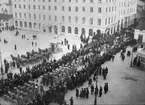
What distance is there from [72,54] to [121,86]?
10.5 meters

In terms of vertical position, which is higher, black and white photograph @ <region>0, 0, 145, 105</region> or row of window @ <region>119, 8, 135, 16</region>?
row of window @ <region>119, 8, 135, 16</region>

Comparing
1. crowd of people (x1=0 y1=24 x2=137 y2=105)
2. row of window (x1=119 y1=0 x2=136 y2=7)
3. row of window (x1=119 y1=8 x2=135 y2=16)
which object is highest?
row of window (x1=119 y1=0 x2=136 y2=7)

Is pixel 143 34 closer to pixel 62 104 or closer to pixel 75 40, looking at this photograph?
pixel 75 40

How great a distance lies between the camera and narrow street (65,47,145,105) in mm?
20688

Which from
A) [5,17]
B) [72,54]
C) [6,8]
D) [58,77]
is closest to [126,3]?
[72,54]

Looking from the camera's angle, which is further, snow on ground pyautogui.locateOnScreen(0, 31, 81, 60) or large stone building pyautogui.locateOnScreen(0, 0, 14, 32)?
large stone building pyautogui.locateOnScreen(0, 0, 14, 32)

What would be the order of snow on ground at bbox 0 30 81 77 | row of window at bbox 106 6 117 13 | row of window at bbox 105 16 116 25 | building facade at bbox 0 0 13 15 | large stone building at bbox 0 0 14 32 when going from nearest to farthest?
snow on ground at bbox 0 30 81 77
row of window at bbox 106 6 117 13
row of window at bbox 105 16 116 25
large stone building at bbox 0 0 14 32
building facade at bbox 0 0 13 15

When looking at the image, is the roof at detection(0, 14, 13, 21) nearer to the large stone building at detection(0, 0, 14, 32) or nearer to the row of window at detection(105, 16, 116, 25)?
the large stone building at detection(0, 0, 14, 32)

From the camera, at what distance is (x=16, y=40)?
47.3 metres

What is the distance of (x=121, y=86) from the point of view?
23703mm

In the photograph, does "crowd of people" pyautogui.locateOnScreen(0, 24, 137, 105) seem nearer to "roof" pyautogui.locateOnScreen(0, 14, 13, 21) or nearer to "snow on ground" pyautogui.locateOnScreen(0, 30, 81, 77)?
A: "snow on ground" pyautogui.locateOnScreen(0, 30, 81, 77)

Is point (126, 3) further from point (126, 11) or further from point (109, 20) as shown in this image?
point (109, 20)

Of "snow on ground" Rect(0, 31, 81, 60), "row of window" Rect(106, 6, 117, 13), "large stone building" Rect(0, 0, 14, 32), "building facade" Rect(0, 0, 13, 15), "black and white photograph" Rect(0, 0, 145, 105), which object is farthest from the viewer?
"building facade" Rect(0, 0, 13, 15)

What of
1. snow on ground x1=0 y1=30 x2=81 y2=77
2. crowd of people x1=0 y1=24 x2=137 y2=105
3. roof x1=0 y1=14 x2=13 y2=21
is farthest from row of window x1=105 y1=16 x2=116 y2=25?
roof x1=0 y1=14 x2=13 y2=21
